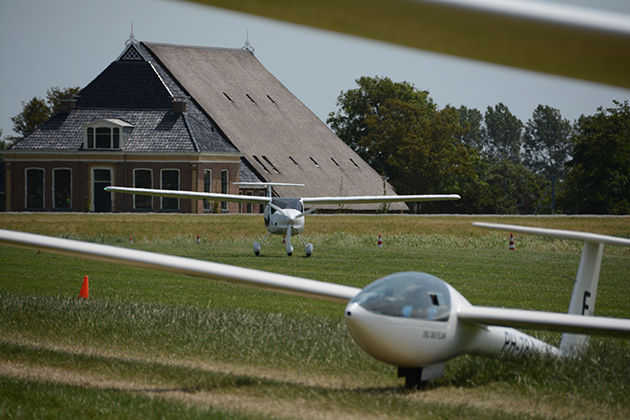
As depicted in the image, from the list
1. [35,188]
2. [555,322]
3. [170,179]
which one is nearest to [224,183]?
[170,179]

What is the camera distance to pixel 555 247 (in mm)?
34656

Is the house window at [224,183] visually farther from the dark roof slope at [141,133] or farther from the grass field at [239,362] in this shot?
the grass field at [239,362]

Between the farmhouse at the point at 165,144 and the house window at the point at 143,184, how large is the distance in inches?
2.6

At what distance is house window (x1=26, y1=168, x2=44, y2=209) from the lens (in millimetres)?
50047

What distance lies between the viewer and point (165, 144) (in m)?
49.8

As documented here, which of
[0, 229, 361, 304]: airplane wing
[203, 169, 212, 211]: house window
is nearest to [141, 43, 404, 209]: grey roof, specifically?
[203, 169, 212, 211]: house window

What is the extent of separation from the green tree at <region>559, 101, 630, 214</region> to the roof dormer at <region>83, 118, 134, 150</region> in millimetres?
39355

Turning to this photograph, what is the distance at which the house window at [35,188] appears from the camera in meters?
50.0

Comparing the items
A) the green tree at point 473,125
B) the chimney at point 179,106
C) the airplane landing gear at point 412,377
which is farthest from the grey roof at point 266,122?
the green tree at point 473,125

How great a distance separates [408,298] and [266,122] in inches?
2203

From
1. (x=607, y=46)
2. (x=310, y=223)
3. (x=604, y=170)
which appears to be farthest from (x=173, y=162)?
(x=607, y=46)

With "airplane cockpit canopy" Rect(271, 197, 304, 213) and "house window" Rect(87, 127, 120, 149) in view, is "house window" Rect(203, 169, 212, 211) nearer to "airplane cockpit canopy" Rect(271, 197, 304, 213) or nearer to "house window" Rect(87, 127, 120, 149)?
"house window" Rect(87, 127, 120, 149)

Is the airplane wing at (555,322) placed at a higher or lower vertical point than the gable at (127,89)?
lower

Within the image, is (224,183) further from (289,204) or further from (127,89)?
(289,204)
